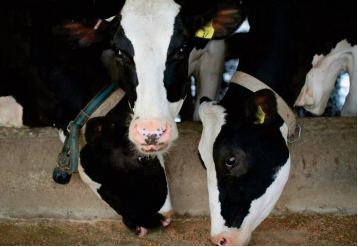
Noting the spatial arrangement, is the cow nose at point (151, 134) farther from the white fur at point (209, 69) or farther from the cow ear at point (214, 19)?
the white fur at point (209, 69)

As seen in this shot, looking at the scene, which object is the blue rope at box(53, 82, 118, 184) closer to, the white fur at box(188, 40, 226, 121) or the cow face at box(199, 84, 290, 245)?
the cow face at box(199, 84, 290, 245)

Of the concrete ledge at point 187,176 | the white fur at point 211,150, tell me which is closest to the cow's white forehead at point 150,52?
the white fur at point 211,150

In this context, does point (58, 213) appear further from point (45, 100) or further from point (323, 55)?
point (323, 55)

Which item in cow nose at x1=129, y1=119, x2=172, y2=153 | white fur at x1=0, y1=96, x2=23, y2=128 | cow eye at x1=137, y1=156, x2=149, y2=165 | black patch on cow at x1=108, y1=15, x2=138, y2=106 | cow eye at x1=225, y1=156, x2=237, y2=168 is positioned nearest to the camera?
cow nose at x1=129, y1=119, x2=172, y2=153

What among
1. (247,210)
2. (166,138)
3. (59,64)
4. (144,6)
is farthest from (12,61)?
(247,210)

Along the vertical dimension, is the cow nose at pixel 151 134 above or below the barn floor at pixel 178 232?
above

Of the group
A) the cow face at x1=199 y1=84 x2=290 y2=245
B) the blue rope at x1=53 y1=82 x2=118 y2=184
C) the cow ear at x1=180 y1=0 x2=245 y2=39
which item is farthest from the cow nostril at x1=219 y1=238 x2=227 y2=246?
the cow ear at x1=180 y1=0 x2=245 y2=39

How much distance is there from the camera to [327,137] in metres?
3.70

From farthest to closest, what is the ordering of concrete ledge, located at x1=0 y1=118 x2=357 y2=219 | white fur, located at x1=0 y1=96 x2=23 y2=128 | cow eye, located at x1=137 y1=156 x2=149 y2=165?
white fur, located at x1=0 y1=96 x2=23 y2=128 < concrete ledge, located at x1=0 y1=118 x2=357 y2=219 < cow eye, located at x1=137 y1=156 x2=149 y2=165

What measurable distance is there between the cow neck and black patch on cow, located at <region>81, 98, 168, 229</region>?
0.60m

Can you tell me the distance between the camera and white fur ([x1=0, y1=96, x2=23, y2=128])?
4.00 m

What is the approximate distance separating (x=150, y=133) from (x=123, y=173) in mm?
567

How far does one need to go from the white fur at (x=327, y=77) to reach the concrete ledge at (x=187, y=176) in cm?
30

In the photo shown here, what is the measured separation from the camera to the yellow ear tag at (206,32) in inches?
127
